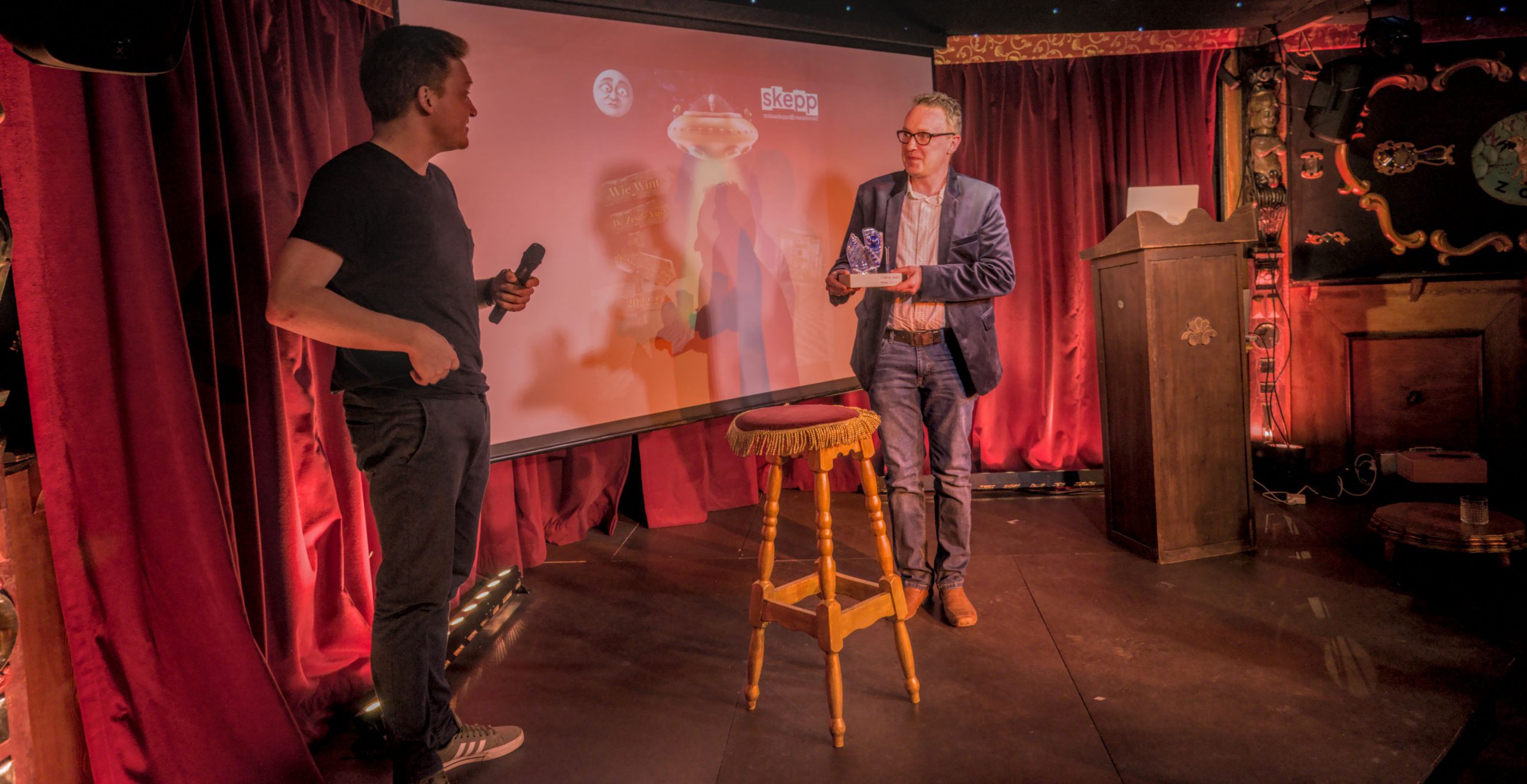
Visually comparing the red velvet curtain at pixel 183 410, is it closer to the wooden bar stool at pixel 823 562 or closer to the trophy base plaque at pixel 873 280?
the wooden bar stool at pixel 823 562

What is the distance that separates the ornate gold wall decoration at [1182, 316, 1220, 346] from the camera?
3.06 m

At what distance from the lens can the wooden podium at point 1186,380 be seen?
302cm

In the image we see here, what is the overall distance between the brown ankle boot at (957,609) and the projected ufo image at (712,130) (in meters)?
1.93

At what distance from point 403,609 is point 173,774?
54 cm

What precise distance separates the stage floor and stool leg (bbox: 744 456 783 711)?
92 mm

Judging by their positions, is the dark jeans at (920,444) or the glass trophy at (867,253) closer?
the glass trophy at (867,253)

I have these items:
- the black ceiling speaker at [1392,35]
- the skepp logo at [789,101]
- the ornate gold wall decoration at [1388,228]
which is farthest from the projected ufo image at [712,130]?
the ornate gold wall decoration at [1388,228]

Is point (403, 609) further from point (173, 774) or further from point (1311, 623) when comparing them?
point (1311, 623)

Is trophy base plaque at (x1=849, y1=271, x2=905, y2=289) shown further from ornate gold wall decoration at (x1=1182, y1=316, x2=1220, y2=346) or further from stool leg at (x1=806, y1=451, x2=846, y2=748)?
ornate gold wall decoration at (x1=1182, y1=316, x2=1220, y2=346)

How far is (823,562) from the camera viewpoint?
1.96m

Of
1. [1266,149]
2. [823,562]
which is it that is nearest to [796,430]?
[823,562]

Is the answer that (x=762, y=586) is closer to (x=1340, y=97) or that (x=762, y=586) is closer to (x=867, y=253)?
(x=867, y=253)

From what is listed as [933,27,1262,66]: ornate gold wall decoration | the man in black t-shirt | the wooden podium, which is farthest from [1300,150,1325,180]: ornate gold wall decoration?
the man in black t-shirt

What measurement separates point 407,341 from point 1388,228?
4.86 m
